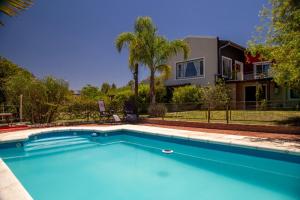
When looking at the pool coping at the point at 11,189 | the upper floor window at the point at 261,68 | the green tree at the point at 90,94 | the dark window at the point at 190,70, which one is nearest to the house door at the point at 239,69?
the upper floor window at the point at 261,68

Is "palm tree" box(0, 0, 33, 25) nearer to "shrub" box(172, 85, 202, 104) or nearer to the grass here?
the grass

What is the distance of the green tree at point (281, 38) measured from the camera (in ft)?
30.7

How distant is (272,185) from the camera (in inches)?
228

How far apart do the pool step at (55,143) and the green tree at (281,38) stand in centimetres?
921

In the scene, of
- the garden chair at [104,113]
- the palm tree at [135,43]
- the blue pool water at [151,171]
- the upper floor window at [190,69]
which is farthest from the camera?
the upper floor window at [190,69]

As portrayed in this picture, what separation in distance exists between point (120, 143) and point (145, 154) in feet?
7.19

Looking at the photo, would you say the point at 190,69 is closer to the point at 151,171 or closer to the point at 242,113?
the point at 242,113

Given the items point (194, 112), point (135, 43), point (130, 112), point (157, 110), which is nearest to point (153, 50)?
point (135, 43)

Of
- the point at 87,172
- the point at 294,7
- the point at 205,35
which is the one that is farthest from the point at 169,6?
the point at 87,172

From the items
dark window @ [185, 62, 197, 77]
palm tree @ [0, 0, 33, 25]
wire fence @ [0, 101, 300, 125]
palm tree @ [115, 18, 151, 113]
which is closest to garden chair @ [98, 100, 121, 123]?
wire fence @ [0, 101, 300, 125]

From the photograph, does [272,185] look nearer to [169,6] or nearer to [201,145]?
[201,145]

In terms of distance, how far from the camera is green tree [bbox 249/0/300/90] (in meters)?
9.37

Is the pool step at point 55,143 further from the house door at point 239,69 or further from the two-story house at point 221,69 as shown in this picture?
the house door at point 239,69

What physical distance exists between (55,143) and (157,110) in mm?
7700
